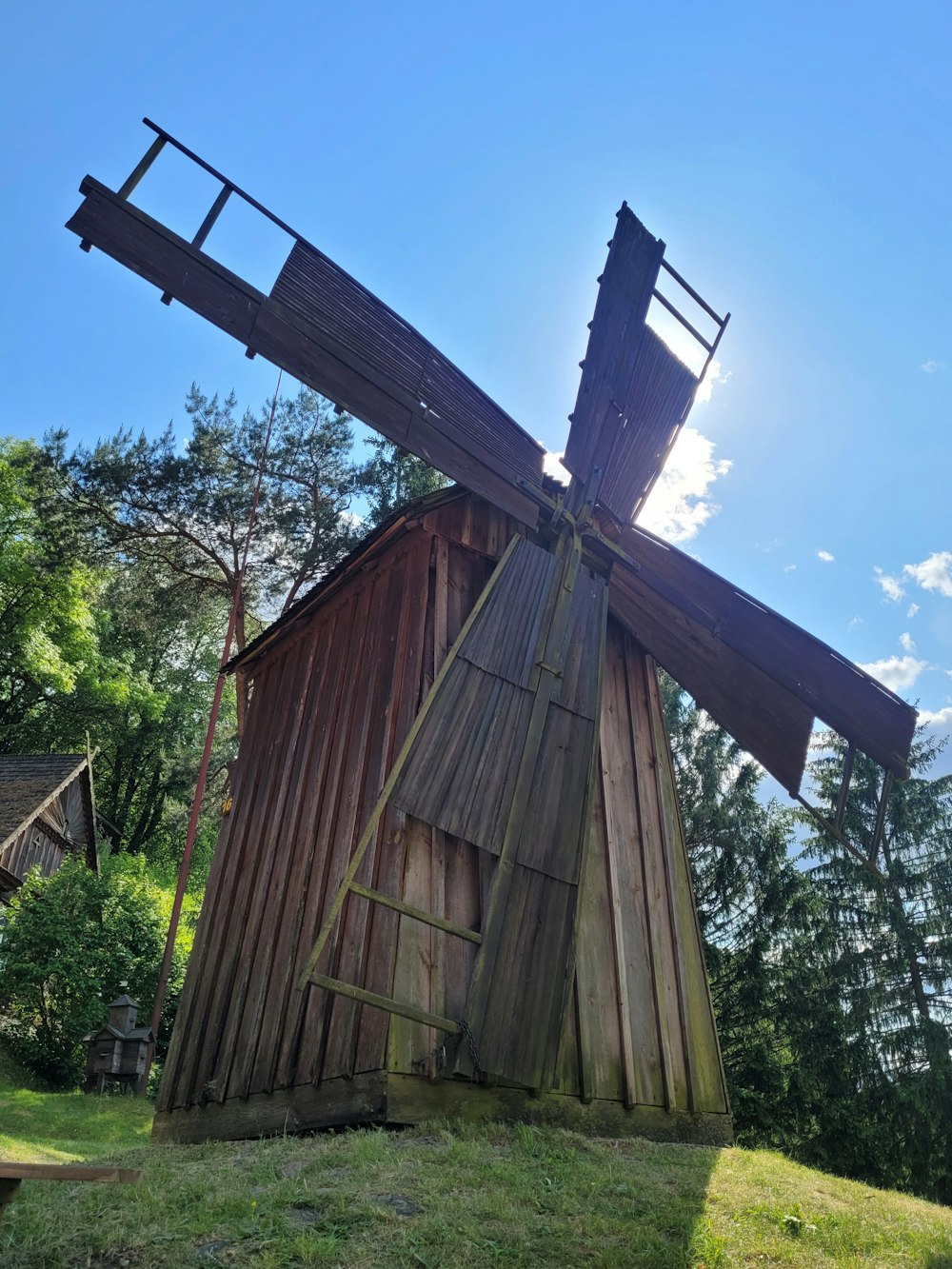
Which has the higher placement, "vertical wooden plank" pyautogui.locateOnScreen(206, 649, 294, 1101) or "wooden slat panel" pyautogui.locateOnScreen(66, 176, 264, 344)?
"wooden slat panel" pyautogui.locateOnScreen(66, 176, 264, 344)

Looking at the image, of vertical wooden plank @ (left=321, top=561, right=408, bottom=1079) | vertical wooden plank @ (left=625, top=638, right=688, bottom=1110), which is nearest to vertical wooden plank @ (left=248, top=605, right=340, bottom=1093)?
vertical wooden plank @ (left=321, top=561, right=408, bottom=1079)

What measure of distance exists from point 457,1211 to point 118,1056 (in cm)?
1476

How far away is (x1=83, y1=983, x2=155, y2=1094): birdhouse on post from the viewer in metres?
16.2

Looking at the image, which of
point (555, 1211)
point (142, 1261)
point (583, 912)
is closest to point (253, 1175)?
point (142, 1261)

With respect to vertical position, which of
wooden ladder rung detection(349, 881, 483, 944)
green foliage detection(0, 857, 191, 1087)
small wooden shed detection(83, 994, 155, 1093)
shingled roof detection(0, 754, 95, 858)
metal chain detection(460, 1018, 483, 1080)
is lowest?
metal chain detection(460, 1018, 483, 1080)

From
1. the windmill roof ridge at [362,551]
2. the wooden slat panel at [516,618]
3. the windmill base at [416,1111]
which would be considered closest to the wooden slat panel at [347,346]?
the windmill roof ridge at [362,551]

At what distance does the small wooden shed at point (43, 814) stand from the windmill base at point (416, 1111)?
636 inches

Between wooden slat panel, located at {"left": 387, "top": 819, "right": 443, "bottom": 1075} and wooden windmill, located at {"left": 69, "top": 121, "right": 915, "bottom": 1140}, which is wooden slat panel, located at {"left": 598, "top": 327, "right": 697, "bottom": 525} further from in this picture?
wooden slat panel, located at {"left": 387, "top": 819, "right": 443, "bottom": 1075}

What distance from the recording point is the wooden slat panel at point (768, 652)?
25.5 ft

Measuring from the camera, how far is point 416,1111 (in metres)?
5.54

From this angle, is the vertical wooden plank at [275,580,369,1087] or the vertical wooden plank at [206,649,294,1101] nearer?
the vertical wooden plank at [275,580,369,1087]

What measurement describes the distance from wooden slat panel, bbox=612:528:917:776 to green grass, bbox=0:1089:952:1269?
3.62 m

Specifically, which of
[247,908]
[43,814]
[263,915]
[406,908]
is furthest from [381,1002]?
[43,814]

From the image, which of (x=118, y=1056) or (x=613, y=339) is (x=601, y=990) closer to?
(x=613, y=339)
